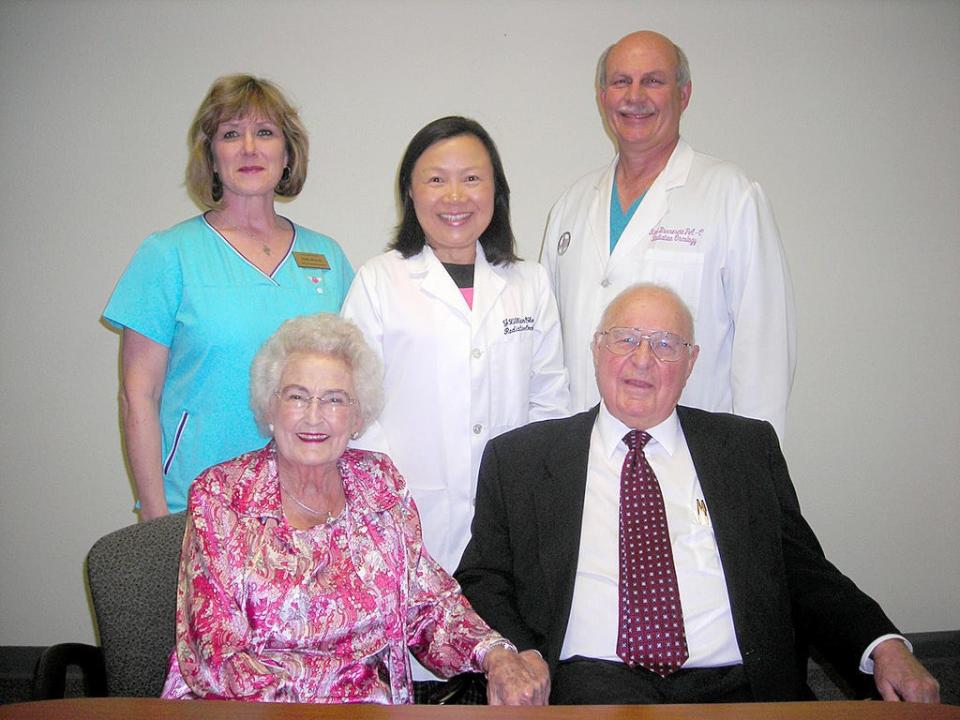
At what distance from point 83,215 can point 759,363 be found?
282cm

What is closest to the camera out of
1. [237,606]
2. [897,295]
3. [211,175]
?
[237,606]

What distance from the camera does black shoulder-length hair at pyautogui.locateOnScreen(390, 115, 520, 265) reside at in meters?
2.17

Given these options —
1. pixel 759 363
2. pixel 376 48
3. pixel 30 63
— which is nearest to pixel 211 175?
pixel 376 48

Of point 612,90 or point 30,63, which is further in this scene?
point 30,63

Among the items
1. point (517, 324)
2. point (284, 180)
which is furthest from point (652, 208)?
point (284, 180)

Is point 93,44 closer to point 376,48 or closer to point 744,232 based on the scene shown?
point 376,48

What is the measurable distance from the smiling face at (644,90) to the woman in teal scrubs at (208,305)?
105cm

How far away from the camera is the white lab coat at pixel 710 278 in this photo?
7.74 feet

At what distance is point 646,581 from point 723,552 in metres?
0.20

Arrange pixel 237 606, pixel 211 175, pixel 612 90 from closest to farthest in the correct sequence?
pixel 237 606
pixel 211 175
pixel 612 90

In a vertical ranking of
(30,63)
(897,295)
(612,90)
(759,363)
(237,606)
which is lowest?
(237,606)

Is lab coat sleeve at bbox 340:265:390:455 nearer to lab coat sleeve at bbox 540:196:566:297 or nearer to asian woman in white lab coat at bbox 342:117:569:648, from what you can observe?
asian woman in white lab coat at bbox 342:117:569:648

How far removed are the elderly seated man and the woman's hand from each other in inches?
4.8

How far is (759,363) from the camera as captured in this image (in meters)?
2.35
